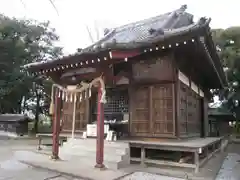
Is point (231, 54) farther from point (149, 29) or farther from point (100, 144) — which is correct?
point (100, 144)

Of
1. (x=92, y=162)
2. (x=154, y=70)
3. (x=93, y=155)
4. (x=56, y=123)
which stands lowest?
(x=92, y=162)

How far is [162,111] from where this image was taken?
292 inches

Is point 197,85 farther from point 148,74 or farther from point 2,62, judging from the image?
point 2,62

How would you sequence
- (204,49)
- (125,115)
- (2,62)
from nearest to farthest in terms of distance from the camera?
1. (204,49)
2. (125,115)
3. (2,62)

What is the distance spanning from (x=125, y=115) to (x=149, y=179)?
3.50 meters

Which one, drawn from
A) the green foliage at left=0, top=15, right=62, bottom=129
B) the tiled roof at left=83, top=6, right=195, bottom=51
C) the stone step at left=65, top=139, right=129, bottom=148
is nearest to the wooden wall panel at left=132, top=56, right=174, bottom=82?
the tiled roof at left=83, top=6, right=195, bottom=51

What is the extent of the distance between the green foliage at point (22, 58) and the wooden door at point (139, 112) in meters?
16.2

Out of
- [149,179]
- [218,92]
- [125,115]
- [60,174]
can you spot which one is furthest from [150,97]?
[218,92]

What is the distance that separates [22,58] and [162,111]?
21182mm

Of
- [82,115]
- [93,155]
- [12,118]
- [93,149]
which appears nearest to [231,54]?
[82,115]

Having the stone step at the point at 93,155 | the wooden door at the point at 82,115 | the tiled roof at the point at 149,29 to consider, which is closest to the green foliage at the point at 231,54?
the tiled roof at the point at 149,29

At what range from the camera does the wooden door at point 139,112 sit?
768cm

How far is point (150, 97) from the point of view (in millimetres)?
7617

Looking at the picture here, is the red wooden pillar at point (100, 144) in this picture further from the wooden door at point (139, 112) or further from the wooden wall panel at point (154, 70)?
the wooden wall panel at point (154, 70)
